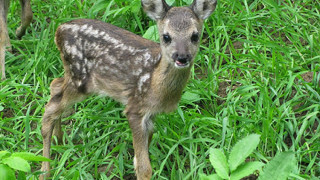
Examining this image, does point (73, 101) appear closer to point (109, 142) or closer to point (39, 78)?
point (109, 142)

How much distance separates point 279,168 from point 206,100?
2470 mm

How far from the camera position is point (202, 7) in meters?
4.51

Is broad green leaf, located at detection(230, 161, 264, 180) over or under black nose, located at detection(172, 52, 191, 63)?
over

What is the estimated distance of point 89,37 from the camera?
4.80 meters

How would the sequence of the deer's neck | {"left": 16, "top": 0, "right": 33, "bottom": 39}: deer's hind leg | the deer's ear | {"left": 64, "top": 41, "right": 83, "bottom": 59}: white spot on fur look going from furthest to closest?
{"left": 16, "top": 0, "right": 33, "bottom": 39}: deer's hind leg → {"left": 64, "top": 41, "right": 83, "bottom": 59}: white spot on fur → the deer's ear → the deer's neck

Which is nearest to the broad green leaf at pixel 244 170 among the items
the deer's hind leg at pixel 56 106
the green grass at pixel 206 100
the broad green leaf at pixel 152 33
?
the green grass at pixel 206 100

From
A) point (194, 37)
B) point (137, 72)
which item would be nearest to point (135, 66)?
point (137, 72)

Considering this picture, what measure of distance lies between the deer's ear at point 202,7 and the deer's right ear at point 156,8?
0.20 metres

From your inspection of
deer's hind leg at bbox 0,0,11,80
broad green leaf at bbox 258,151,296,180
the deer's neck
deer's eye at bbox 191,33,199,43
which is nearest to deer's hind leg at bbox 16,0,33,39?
deer's hind leg at bbox 0,0,11,80

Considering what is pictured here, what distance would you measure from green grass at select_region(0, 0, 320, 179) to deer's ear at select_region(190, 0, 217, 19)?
82 centimetres

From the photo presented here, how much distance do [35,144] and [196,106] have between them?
1405 mm

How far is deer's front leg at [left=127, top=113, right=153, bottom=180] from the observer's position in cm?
438

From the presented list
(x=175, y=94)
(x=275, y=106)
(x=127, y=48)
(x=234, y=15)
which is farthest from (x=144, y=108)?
(x=234, y=15)

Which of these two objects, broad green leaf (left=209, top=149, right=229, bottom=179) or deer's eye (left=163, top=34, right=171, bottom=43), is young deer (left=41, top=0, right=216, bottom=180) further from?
broad green leaf (left=209, top=149, right=229, bottom=179)
